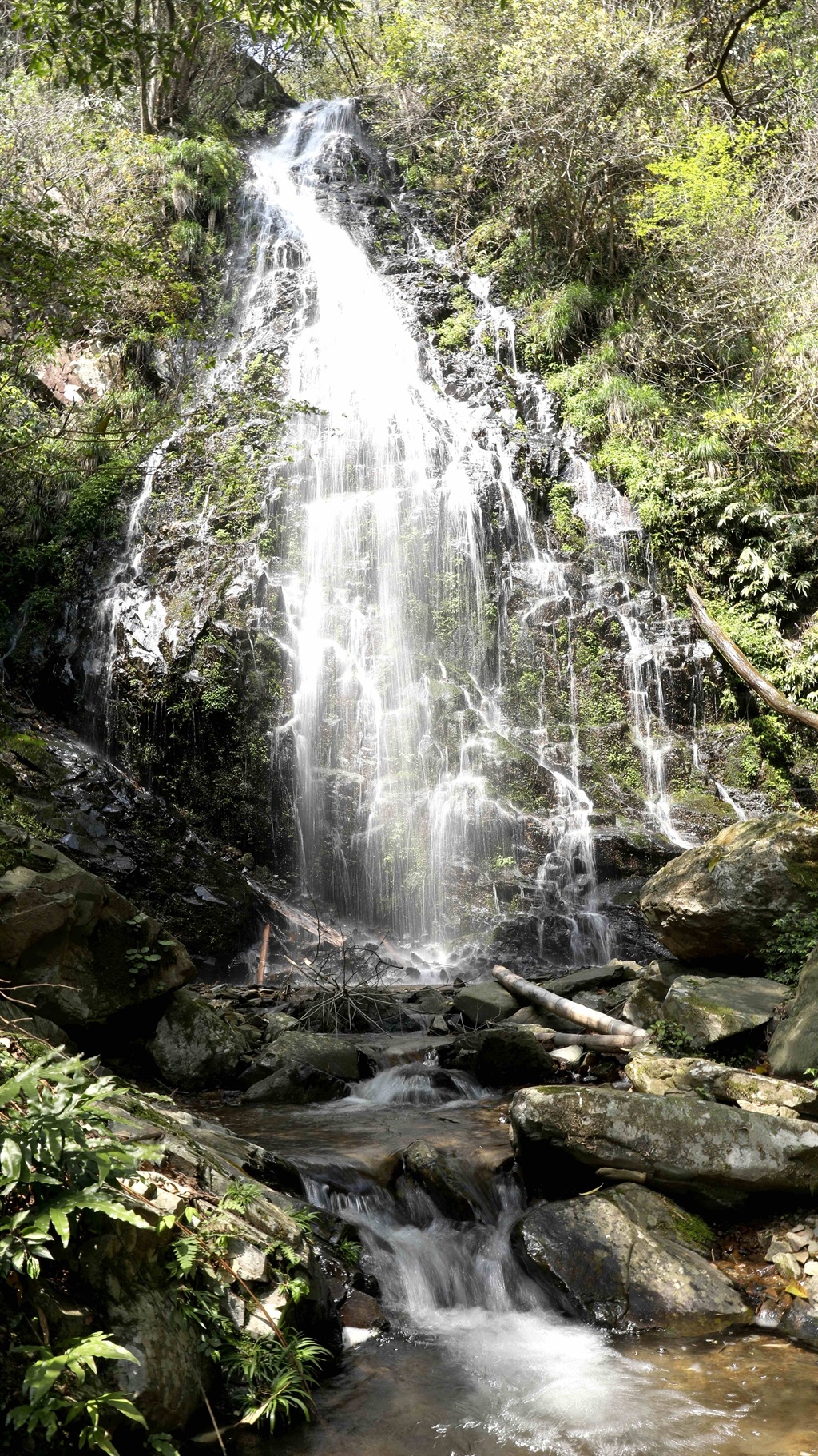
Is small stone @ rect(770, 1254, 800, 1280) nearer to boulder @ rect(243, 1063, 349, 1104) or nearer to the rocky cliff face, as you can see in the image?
boulder @ rect(243, 1063, 349, 1104)

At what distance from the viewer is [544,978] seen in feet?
30.9

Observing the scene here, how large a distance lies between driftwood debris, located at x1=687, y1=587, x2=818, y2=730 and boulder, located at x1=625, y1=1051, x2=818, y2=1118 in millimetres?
7388

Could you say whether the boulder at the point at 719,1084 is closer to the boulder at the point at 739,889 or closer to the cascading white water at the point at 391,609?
the boulder at the point at 739,889

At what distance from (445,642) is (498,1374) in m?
11.1

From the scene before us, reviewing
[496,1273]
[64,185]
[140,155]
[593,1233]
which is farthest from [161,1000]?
[140,155]

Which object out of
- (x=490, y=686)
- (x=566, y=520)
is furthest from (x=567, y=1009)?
(x=566, y=520)

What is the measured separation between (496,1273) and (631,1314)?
73cm

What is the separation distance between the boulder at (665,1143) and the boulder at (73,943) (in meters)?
2.86

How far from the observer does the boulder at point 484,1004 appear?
25.1 ft

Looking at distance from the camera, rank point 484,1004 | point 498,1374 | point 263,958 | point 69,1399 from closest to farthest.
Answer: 1. point 69,1399
2. point 498,1374
3. point 484,1004
4. point 263,958

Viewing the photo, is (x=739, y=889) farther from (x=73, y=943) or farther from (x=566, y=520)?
(x=566, y=520)

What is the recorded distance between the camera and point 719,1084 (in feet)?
16.8

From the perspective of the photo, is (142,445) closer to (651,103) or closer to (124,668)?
(124,668)

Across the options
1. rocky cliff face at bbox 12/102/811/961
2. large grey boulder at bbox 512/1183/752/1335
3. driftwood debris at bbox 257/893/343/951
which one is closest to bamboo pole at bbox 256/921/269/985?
driftwood debris at bbox 257/893/343/951
